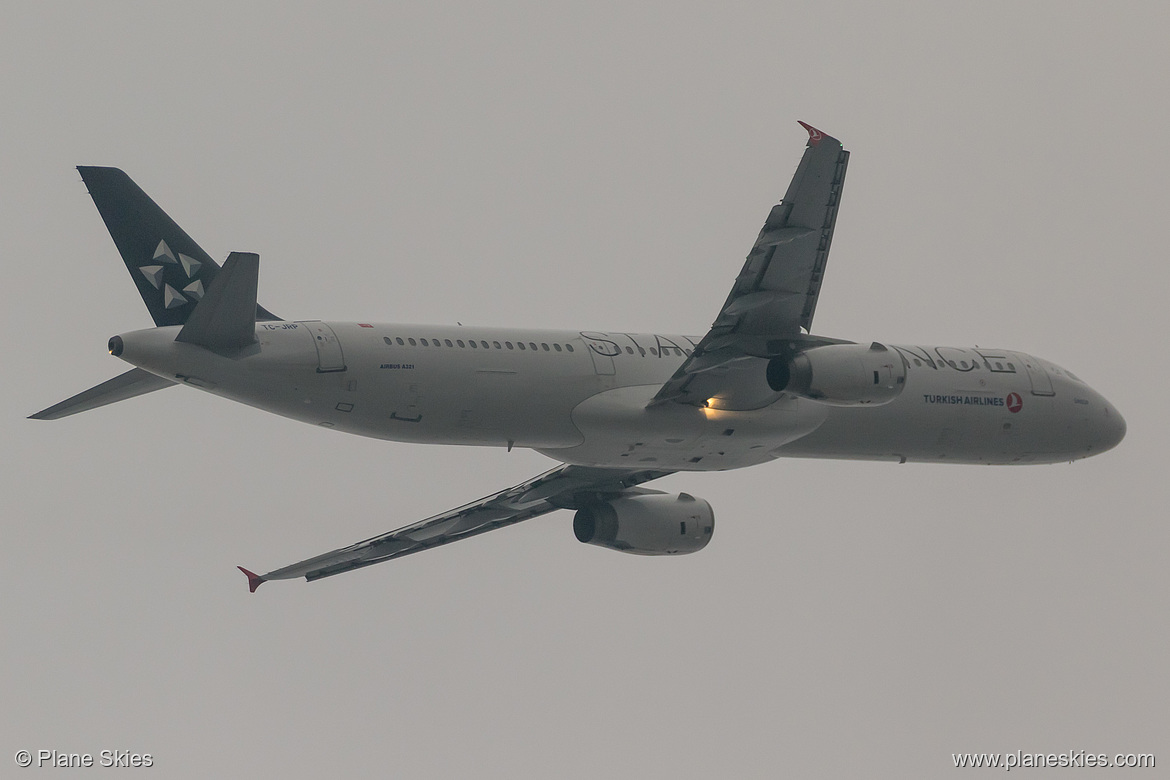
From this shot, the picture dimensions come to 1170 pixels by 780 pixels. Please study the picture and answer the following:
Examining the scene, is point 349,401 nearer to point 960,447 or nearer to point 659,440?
point 659,440

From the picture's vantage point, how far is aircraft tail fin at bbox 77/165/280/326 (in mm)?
29953

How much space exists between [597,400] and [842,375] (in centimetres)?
479

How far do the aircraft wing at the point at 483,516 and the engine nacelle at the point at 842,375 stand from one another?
7.43 meters

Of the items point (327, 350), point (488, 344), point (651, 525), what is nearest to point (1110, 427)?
point (651, 525)

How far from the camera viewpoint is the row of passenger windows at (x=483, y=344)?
30.1 m

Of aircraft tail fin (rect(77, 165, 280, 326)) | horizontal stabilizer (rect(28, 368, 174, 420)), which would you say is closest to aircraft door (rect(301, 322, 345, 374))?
aircraft tail fin (rect(77, 165, 280, 326))

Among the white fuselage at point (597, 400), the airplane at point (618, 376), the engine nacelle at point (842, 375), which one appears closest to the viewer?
the airplane at point (618, 376)

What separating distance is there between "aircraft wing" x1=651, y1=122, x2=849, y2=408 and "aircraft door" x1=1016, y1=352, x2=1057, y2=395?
27.4 feet

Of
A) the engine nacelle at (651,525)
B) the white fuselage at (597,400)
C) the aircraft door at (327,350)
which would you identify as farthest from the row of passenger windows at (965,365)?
the aircraft door at (327,350)

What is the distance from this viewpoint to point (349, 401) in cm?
2945

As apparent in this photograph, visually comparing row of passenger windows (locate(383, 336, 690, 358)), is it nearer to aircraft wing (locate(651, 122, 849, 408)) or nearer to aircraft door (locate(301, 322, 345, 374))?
aircraft door (locate(301, 322, 345, 374))

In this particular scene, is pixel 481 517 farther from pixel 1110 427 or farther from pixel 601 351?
pixel 1110 427

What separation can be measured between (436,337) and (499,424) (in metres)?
2.02

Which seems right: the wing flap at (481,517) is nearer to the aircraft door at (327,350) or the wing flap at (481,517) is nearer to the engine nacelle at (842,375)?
the engine nacelle at (842,375)
